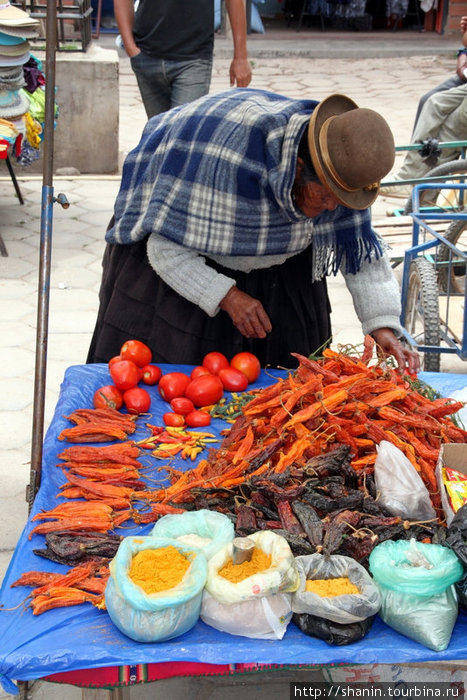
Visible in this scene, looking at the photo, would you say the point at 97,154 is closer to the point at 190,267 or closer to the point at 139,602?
the point at 190,267

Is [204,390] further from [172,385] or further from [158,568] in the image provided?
[158,568]

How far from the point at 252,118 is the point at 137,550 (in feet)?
5.16

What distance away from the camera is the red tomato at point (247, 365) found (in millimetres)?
3004

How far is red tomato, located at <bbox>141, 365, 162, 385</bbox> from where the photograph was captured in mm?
2990

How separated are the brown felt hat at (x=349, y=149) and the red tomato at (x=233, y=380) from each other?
705 millimetres

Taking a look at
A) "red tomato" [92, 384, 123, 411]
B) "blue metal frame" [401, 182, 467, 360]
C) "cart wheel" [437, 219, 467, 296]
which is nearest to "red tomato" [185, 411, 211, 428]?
"red tomato" [92, 384, 123, 411]

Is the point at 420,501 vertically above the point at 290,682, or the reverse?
the point at 420,501

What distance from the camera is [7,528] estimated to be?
343cm

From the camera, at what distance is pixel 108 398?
2781 mm

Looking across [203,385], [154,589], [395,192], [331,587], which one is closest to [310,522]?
[331,587]

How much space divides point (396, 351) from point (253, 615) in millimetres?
1429

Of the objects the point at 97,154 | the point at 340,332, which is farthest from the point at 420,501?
the point at 97,154

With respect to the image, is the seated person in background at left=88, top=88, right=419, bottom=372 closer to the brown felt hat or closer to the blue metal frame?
the brown felt hat

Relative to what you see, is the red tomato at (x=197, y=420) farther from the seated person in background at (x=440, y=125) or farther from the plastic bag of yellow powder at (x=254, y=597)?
the seated person in background at (x=440, y=125)
